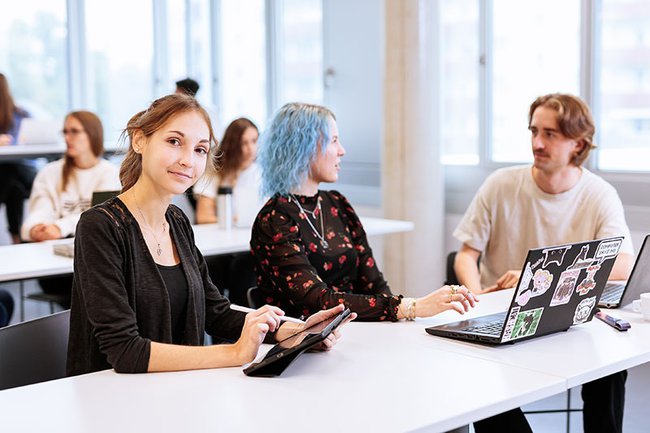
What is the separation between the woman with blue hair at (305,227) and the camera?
2.59 meters

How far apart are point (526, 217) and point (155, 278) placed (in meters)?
1.74

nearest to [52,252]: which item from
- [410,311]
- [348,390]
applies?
[410,311]

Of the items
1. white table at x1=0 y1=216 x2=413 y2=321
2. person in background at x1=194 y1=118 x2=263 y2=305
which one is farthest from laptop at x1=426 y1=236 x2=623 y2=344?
person in background at x1=194 y1=118 x2=263 y2=305

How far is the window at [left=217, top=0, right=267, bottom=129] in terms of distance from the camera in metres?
7.58

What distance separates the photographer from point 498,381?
1.84 meters

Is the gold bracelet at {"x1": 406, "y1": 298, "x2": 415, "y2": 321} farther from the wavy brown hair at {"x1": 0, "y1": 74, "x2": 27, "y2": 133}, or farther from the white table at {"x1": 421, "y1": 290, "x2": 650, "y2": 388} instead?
the wavy brown hair at {"x1": 0, "y1": 74, "x2": 27, "y2": 133}

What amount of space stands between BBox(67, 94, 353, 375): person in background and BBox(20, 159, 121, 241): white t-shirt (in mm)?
2183

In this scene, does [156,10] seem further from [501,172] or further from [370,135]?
[501,172]

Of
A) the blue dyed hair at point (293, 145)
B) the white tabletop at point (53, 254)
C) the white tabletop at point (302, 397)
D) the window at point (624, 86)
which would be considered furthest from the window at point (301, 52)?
the white tabletop at point (302, 397)

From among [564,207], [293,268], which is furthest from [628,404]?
[293,268]

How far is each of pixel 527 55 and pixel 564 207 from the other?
2181 mm

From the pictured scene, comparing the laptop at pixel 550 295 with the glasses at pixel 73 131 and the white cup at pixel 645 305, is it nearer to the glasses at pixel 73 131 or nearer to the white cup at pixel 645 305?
the white cup at pixel 645 305

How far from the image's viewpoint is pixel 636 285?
2.54 metres

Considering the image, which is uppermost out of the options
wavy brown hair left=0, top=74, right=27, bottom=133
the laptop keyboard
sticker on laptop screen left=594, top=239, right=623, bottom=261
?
wavy brown hair left=0, top=74, right=27, bottom=133
